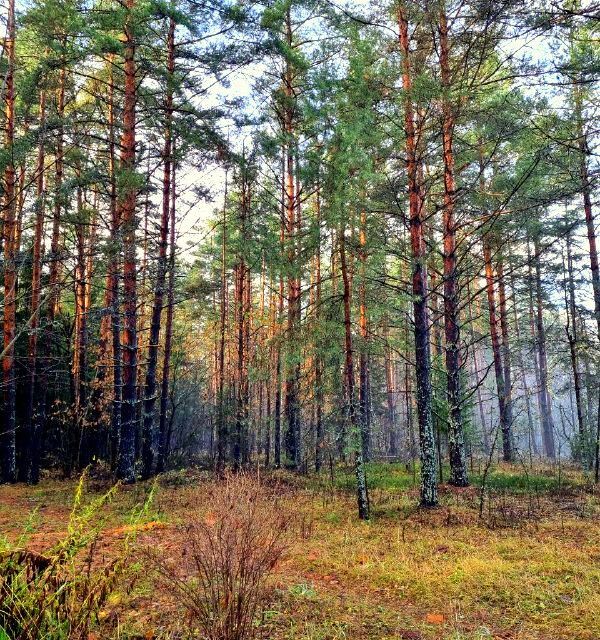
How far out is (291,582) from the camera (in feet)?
17.1

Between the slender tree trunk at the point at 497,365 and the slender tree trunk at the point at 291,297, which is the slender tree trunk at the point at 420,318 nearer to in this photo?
the slender tree trunk at the point at 291,297

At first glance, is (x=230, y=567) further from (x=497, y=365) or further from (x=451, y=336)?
(x=497, y=365)

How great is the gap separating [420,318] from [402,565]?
4.74 m

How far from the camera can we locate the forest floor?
4059mm

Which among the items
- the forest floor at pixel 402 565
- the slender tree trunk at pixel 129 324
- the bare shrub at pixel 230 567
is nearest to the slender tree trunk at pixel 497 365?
the forest floor at pixel 402 565

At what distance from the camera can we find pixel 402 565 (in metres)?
5.70

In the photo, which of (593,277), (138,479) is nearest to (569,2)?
(138,479)

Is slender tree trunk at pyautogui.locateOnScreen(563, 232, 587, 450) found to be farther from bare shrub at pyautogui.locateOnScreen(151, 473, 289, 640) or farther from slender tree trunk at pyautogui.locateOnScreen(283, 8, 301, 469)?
bare shrub at pyautogui.locateOnScreen(151, 473, 289, 640)

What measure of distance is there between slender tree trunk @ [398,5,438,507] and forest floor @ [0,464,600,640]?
699 millimetres

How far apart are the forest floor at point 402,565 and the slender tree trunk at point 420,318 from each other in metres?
0.70

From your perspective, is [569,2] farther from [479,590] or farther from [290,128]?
[290,128]

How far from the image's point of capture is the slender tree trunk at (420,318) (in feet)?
28.1

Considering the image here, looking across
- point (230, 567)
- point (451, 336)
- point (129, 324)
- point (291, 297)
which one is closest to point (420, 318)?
point (451, 336)

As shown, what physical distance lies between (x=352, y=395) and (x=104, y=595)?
590cm
